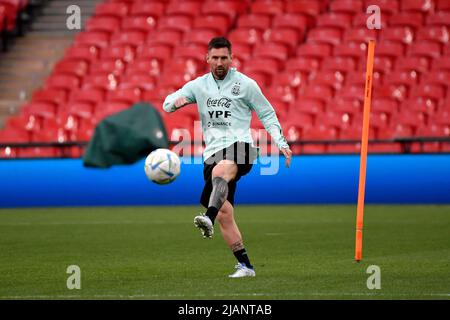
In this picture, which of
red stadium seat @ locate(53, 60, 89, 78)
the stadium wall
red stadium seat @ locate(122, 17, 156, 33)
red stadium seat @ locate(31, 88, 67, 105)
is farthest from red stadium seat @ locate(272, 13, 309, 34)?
the stadium wall

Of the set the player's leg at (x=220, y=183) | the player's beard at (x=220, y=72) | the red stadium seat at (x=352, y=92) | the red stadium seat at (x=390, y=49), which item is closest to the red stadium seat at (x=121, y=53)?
the red stadium seat at (x=352, y=92)

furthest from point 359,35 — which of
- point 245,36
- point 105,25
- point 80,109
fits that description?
point 105,25

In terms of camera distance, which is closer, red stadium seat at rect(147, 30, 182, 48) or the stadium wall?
the stadium wall

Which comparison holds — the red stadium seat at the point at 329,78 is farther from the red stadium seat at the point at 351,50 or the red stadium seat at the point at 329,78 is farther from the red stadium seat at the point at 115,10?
the red stadium seat at the point at 115,10

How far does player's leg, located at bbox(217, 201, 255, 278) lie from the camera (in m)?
9.36

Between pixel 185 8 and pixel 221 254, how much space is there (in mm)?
14066

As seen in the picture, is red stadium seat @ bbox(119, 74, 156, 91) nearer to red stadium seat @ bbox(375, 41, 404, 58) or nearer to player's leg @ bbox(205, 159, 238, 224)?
red stadium seat @ bbox(375, 41, 404, 58)

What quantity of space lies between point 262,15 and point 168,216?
8.13m

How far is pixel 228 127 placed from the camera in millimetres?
9469

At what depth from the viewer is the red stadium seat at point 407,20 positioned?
889 inches

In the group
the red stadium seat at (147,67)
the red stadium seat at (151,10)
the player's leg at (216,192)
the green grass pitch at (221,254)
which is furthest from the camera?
the red stadium seat at (151,10)

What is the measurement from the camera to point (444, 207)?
716 inches

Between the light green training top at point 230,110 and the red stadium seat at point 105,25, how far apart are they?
1616 centimetres

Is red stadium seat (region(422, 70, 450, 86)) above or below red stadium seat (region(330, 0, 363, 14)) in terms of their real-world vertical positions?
below
